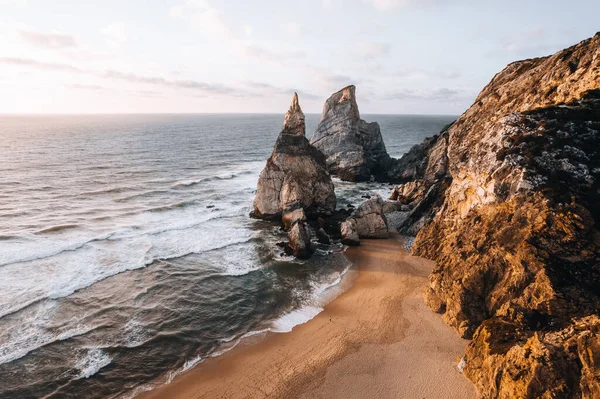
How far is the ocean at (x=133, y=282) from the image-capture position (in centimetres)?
1984

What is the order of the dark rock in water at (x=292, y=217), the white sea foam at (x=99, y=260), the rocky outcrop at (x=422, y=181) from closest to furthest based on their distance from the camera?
the white sea foam at (x=99, y=260), the rocky outcrop at (x=422, y=181), the dark rock in water at (x=292, y=217)

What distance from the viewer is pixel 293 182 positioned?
4091 centimetres

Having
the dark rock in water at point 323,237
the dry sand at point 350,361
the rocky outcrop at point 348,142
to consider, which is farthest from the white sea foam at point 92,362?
the rocky outcrop at point 348,142

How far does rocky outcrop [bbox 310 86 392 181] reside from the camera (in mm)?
63188

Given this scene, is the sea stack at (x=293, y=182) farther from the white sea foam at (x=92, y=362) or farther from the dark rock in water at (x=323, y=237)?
the white sea foam at (x=92, y=362)

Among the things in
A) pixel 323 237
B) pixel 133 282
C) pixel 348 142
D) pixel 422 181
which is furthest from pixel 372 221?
pixel 348 142

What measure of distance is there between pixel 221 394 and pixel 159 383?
12.0 feet

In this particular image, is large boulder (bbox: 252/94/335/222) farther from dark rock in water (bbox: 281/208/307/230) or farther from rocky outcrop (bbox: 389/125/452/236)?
rocky outcrop (bbox: 389/125/452/236)

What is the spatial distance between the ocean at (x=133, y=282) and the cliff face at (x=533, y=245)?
1041cm

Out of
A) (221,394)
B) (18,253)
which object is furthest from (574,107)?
(18,253)

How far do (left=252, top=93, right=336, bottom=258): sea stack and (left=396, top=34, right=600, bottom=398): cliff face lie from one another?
47.6 ft

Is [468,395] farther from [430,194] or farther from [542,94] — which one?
[542,94]

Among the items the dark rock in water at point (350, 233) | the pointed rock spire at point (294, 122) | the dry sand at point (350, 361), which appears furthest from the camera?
the pointed rock spire at point (294, 122)

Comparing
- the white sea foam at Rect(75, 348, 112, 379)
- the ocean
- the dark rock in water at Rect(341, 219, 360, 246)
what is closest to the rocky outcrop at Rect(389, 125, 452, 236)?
the dark rock in water at Rect(341, 219, 360, 246)
